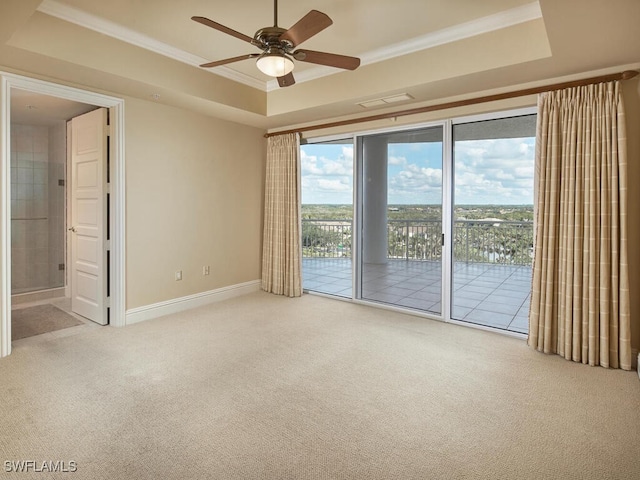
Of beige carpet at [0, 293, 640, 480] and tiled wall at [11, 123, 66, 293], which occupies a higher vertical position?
tiled wall at [11, 123, 66, 293]

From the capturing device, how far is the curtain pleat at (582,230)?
3016 millimetres

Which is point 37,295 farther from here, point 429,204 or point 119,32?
point 429,204

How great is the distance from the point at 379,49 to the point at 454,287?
293cm

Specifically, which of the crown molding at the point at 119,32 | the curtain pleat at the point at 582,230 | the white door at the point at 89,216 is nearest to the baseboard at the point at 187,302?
the white door at the point at 89,216

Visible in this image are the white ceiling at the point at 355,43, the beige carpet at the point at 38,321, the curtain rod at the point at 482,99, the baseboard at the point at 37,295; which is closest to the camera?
the white ceiling at the point at 355,43

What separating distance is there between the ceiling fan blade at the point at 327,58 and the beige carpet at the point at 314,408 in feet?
7.64

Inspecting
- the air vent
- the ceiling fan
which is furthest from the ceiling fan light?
the air vent

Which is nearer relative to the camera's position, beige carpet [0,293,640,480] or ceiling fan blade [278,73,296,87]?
beige carpet [0,293,640,480]

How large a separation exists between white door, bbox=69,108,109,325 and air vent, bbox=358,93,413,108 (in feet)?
9.40

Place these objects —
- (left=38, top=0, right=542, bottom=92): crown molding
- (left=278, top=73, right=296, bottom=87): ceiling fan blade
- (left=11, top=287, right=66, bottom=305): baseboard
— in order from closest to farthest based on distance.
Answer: (left=278, top=73, right=296, bottom=87): ceiling fan blade < (left=38, top=0, right=542, bottom=92): crown molding < (left=11, top=287, right=66, bottom=305): baseboard

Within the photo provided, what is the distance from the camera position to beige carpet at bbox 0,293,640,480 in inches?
75.8

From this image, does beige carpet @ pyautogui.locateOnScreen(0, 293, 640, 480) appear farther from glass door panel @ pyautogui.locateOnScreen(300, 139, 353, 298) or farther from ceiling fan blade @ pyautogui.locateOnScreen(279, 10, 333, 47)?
ceiling fan blade @ pyautogui.locateOnScreen(279, 10, 333, 47)

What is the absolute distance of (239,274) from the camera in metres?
5.52

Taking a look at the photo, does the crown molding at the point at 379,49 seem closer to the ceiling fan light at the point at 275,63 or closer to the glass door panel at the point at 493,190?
the glass door panel at the point at 493,190
